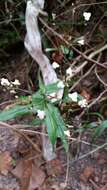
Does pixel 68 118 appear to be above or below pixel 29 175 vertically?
above

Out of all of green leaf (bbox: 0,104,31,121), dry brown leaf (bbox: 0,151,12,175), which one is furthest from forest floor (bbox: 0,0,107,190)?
green leaf (bbox: 0,104,31,121)

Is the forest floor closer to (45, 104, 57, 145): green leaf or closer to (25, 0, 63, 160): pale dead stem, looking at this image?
(25, 0, 63, 160): pale dead stem

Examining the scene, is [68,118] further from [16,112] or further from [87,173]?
[16,112]

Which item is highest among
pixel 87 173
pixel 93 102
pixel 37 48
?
pixel 37 48

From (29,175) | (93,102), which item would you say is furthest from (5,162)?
(93,102)

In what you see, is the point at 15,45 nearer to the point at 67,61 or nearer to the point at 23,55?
the point at 23,55

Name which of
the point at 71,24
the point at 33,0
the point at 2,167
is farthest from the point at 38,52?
the point at 2,167

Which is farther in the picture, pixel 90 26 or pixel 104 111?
pixel 90 26
